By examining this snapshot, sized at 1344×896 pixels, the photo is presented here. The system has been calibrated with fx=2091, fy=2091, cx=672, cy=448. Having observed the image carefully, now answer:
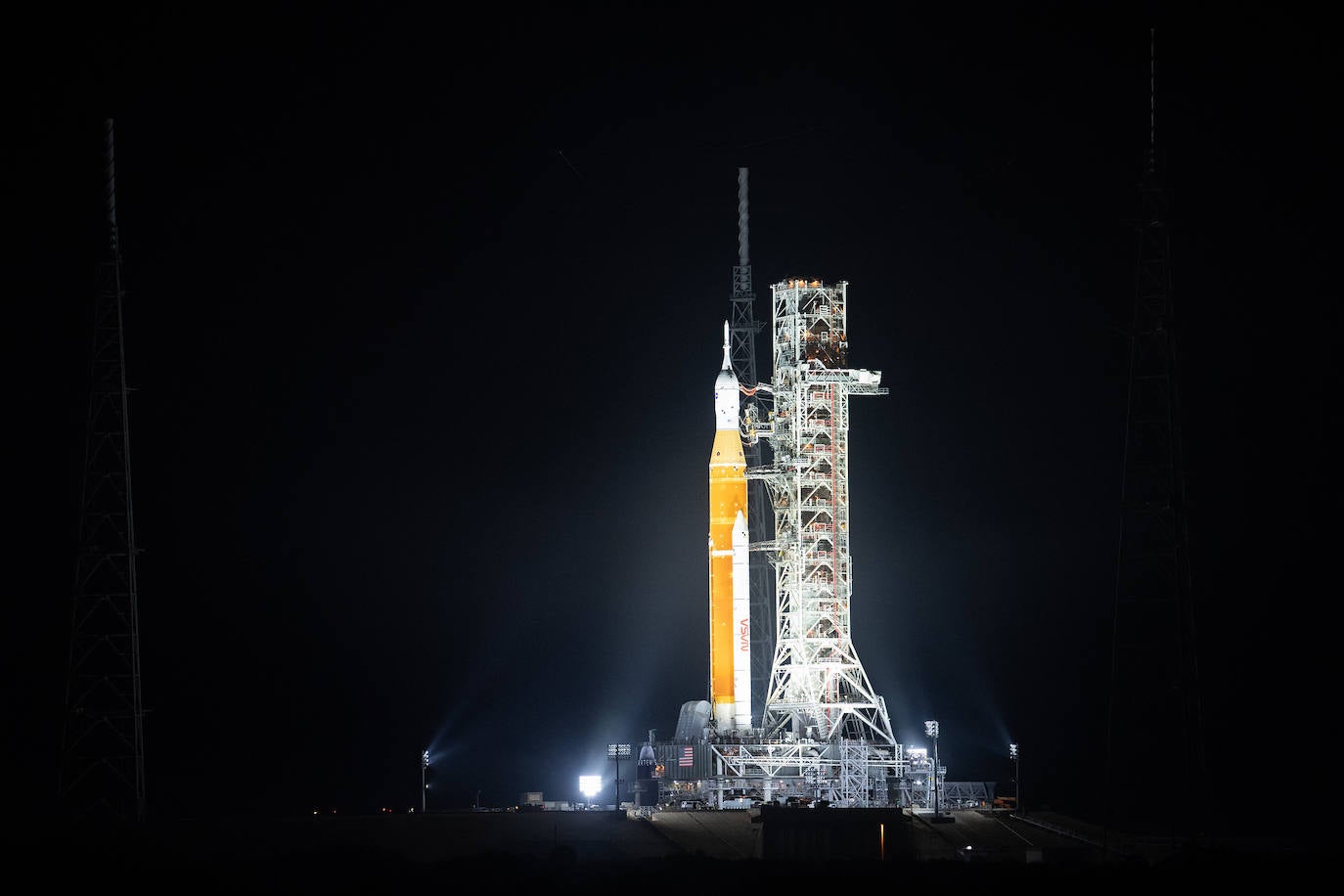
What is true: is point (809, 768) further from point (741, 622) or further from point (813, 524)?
point (813, 524)

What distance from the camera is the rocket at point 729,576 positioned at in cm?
6125

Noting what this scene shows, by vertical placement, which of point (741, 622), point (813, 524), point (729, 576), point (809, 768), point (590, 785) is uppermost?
point (813, 524)

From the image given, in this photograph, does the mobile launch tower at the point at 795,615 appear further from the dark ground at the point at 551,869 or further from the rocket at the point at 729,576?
the dark ground at the point at 551,869

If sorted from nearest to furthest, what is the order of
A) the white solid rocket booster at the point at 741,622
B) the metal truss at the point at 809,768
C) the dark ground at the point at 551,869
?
1. the dark ground at the point at 551,869
2. the metal truss at the point at 809,768
3. the white solid rocket booster at the point at 741,622

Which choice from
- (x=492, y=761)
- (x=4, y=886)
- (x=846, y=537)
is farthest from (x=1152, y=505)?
(x=492, y=761)

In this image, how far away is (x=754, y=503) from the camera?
64.9m

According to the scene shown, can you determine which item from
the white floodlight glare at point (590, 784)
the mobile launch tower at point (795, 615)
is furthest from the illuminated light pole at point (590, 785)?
the mobile launch tower at point (795, 615)

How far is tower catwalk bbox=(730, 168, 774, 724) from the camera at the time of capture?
64625mm

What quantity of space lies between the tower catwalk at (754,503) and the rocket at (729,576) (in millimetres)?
1718

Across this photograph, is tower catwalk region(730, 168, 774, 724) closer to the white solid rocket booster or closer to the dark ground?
the white solid rocket booster

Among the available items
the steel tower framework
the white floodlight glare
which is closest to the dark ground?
the steel tower framework

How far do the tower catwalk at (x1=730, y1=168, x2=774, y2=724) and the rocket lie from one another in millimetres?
1718

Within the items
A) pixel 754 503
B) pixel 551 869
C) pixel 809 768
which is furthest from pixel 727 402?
pixel 551 869

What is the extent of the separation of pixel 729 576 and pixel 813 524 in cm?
300
